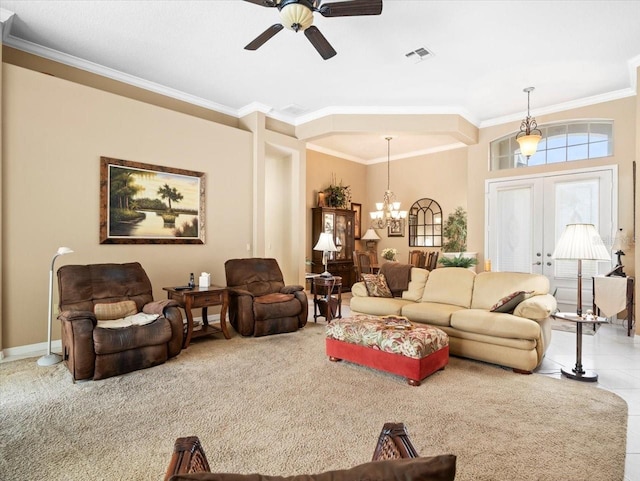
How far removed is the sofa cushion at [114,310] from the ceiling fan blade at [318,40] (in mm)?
3241

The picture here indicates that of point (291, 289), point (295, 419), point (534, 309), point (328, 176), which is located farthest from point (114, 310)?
point (328, 176)

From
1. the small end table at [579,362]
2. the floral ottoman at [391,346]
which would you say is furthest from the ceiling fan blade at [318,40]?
the small end table at [579,362]

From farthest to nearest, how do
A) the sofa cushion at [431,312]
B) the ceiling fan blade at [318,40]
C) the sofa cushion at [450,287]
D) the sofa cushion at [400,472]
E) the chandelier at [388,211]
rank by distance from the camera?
the chandelier at [388,211]
the sofa cushion at [450,287]
the sofa cushion at [431,312]
the ceiling fan blade at [318,40]
the sofa cushion at [400,472]

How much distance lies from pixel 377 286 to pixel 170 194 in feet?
10.3

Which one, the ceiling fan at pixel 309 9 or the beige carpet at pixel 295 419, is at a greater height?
the ceiling fan at pixel 309 9

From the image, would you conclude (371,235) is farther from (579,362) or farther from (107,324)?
(107,324)

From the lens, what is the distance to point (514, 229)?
6340 millimetres

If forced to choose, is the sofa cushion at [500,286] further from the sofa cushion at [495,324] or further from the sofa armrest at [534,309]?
the sofa cushion at [495,324]

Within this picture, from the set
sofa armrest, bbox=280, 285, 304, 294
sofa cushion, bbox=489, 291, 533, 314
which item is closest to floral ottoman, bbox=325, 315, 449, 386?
sofa cushion, bbox=489, 291, 533, 314

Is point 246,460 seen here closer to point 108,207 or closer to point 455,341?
point 455,341

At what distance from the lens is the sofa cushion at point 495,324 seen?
3377 mm

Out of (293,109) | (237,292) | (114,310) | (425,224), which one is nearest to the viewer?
(114,310)

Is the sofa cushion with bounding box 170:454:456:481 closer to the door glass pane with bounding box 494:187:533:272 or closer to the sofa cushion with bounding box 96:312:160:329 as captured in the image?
the sofa cushion with bounding box 96:312:160:329

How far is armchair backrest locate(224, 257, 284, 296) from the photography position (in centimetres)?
514
